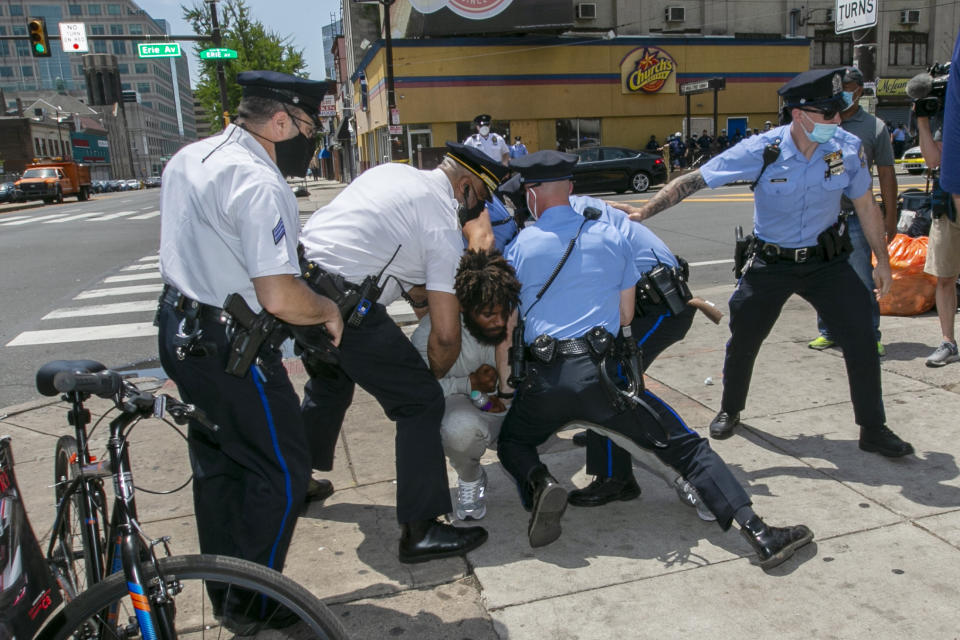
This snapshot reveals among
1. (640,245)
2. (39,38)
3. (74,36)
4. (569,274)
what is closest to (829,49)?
(74,36)

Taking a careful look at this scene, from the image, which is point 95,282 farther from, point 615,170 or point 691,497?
point 615,170

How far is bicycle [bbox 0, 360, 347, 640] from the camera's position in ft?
6.23

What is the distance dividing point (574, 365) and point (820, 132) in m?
1.86

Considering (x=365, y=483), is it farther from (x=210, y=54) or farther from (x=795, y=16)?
(x=795, y=16)

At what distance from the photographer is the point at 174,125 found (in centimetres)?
17800

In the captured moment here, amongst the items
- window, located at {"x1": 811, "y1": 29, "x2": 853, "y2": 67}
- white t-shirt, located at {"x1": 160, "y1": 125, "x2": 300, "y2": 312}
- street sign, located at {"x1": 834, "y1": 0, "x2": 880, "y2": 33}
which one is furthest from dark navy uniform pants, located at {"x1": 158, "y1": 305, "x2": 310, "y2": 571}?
window, located at {"x1": 811, "y1": 29, "x2": 853, "y2": 67}

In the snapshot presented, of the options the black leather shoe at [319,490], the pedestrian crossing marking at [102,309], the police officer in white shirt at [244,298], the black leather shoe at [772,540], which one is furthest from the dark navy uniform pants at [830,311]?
the pedestrian crossing marking at [102,309]

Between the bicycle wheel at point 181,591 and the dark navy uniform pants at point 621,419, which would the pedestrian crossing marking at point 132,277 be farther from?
the bicycle wheel at point 181,591

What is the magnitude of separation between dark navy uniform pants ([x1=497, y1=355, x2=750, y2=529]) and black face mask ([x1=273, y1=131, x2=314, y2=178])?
1.23m

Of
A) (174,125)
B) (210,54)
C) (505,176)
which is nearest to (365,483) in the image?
(505,176)

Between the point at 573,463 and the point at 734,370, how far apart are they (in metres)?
1.04

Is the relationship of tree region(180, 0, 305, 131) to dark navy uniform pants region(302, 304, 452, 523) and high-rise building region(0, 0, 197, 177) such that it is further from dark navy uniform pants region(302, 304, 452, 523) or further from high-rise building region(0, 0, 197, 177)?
high-rise building region(0, 0, 197, 177)

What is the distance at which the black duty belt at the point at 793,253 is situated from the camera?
395cm

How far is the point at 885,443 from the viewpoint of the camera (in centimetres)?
390
